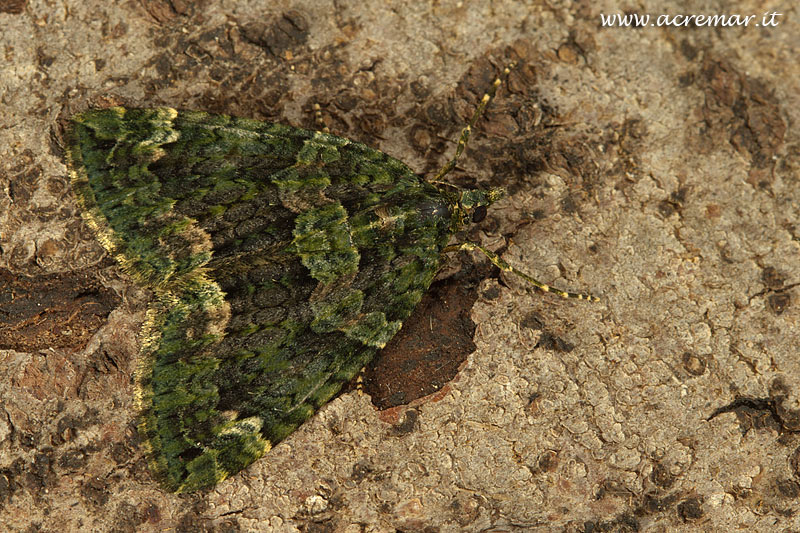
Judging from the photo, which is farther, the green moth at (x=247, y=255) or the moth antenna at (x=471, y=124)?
the moth antenna at (x=471, y=124)

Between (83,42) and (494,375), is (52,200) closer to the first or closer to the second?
(83,42)

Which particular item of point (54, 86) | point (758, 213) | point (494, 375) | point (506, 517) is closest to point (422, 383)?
point (494, 375)

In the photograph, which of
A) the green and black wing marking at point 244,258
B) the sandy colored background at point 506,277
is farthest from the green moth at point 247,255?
the sandy colored background at point 506,277

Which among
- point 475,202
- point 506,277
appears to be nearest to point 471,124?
point 475,202

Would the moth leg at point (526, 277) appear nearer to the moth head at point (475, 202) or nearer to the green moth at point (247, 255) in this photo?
the green moth at point (247, 255)

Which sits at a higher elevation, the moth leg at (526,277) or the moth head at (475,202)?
the moth head at (475,202)

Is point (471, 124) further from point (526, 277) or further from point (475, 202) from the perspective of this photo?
point (526, 277)
